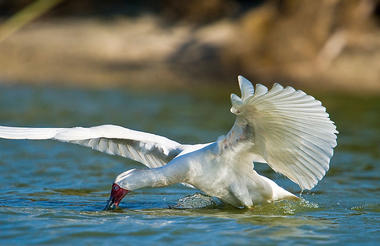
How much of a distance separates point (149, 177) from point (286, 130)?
1.49 m

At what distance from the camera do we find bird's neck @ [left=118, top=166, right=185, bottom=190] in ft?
24.1

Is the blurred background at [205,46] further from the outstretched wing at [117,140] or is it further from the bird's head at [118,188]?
the bird's head at [118,188]

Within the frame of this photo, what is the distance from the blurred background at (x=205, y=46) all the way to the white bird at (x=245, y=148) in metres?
10.7

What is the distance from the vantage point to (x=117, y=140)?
8.20m

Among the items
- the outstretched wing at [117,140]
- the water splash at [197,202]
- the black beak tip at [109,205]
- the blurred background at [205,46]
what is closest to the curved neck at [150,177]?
the black beak tip at [109,205]

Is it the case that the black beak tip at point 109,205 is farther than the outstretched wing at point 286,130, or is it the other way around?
the black beak tip at point 109,205

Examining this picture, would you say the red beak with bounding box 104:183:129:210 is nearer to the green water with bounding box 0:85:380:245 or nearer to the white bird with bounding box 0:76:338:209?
the white bird with bounding box 0:76:338:209

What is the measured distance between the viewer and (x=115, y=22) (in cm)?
2220

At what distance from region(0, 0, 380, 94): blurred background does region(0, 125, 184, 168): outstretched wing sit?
10244mm

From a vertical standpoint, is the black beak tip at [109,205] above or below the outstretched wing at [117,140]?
below

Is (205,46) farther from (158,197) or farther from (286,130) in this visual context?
(286,130)

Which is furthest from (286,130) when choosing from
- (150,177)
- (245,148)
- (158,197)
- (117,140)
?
(158,197)

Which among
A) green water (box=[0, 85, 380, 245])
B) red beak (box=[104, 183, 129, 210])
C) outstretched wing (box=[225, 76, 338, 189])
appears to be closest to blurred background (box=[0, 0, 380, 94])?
green water (box=[0, 85, 380, 245])

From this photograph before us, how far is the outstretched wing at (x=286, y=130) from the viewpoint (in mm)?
6359
